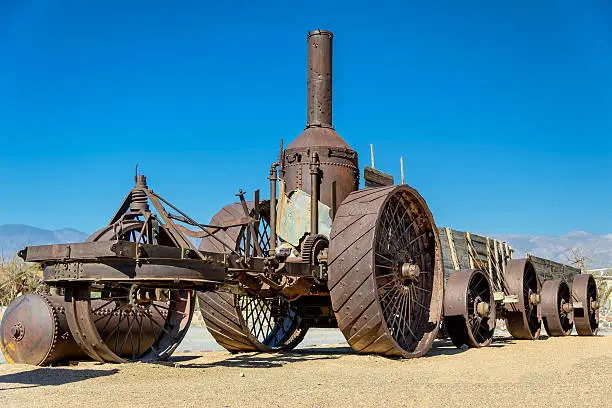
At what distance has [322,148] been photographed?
1029 cm

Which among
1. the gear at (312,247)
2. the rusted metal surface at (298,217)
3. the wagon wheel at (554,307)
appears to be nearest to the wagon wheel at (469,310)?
the rusted metal surface at (298,217)

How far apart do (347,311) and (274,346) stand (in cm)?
299

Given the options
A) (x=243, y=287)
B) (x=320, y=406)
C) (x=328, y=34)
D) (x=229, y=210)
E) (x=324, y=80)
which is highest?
(x=328, y=34)

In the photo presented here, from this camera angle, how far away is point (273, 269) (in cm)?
855

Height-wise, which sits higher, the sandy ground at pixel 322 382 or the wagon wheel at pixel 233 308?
the wagon wheel at pixel 233 308

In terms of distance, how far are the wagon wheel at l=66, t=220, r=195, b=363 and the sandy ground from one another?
1.16 feet

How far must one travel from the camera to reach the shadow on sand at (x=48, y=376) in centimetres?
660

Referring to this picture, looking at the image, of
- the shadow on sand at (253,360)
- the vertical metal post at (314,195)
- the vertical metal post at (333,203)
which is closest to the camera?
the shadow on sand at (253,360)

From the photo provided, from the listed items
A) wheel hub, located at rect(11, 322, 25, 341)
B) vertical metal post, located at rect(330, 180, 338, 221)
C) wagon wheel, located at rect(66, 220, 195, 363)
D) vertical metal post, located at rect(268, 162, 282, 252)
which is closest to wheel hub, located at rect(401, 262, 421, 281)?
vertical metal post, located at rect(330, 180, 338, 221)

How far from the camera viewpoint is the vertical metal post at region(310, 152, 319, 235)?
9758mm

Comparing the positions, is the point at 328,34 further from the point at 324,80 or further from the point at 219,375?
the point at 219,375

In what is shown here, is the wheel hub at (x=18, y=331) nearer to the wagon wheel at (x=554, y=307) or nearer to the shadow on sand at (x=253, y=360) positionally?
the shadow on sand at (x=253, y=360)

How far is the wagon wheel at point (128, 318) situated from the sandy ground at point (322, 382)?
0.35 m

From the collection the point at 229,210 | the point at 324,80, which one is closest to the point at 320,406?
the point at 229,210
